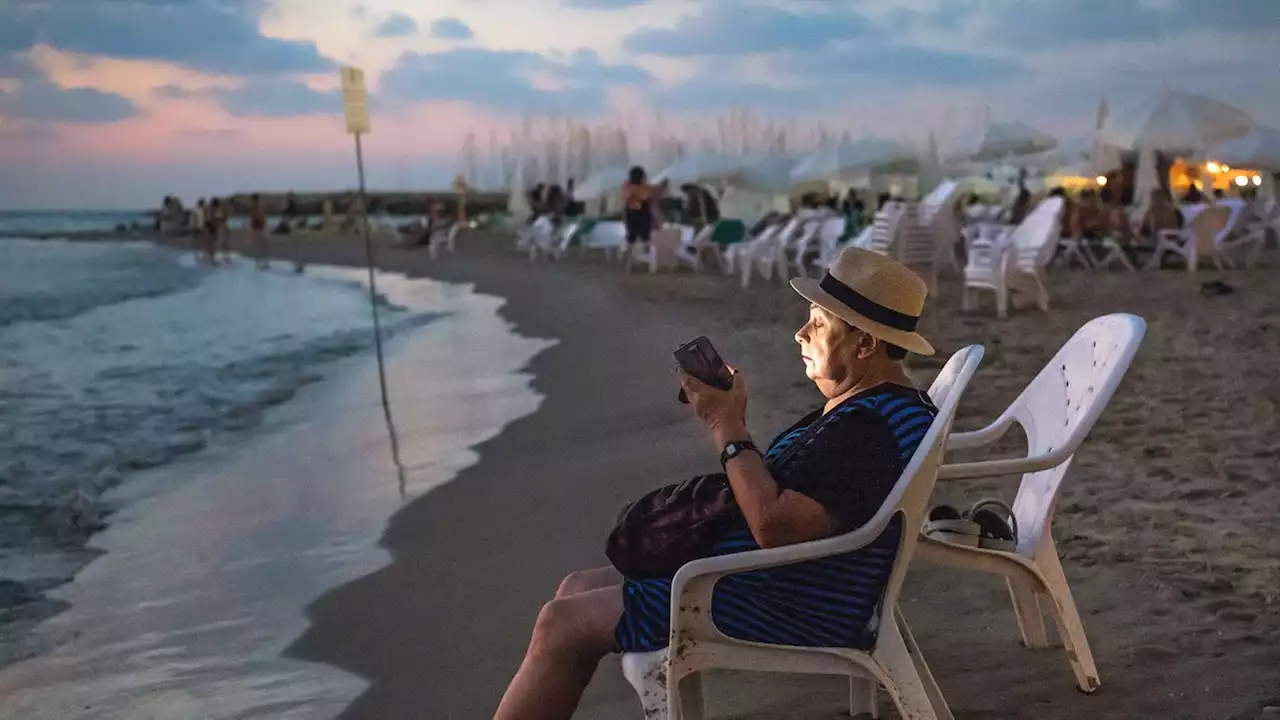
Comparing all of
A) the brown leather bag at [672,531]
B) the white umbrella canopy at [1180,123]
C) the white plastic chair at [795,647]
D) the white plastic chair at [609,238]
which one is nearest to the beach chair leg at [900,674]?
the white plastic chair at [795,647]

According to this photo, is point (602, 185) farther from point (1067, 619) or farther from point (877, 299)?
point (877, 299)

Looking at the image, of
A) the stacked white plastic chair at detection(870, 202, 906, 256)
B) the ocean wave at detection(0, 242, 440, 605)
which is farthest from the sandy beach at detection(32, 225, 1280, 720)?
the stacked white plastic chair at detection(870, 202, 906, 256)

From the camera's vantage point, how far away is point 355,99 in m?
7.09

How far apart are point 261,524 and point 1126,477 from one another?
3178 mm

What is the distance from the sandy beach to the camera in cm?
260

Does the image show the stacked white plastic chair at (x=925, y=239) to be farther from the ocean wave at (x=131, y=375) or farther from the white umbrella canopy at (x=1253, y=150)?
the white umbrella canopy at (x=1253, y=150)

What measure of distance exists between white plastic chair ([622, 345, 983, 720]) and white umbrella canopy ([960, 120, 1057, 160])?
18659 millimetres

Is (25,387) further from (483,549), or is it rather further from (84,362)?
(483,549)

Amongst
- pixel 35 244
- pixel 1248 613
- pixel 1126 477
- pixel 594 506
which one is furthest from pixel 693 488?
pixel 35 244

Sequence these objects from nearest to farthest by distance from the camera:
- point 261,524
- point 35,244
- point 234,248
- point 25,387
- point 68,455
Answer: point 261,524
point 68,455
point 25,387
point 234,248
point 35,244

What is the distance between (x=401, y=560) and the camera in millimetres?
3859

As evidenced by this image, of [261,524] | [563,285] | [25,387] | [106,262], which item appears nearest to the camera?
[261,524]

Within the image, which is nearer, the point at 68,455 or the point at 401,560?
the point at 401,560

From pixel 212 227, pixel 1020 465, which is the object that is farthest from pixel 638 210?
pixel 212 227
